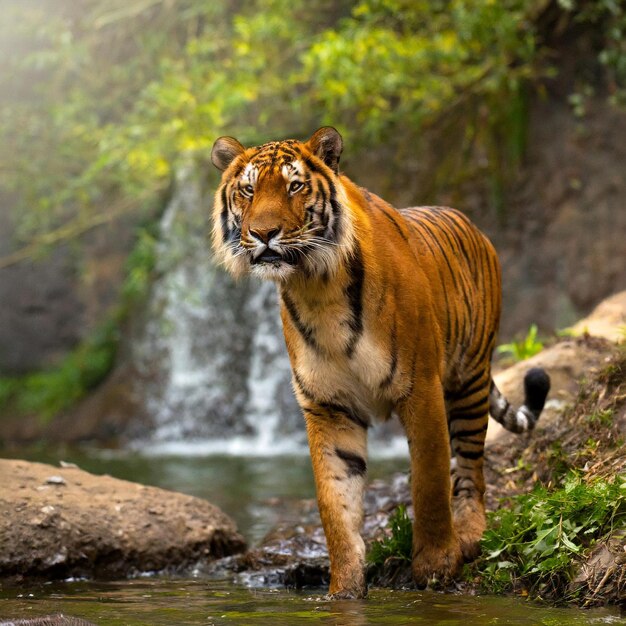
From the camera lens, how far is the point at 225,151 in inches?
173

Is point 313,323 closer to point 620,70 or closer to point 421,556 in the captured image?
point 421,556

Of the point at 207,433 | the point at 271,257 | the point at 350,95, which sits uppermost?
the point at 350,95

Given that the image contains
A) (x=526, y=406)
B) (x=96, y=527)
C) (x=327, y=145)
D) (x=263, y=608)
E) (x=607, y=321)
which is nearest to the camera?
(x=263, y=608)

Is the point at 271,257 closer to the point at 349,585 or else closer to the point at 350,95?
the point at 349,585

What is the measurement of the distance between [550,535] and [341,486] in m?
0.82

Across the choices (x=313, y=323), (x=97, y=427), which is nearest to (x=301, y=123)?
(x=97, y=427)

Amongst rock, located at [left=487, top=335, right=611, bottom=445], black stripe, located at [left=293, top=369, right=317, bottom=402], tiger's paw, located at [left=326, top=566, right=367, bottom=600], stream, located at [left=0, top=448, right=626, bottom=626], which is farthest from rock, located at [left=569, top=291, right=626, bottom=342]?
tiger's paw, located at [left=326, top=566, right=367, bottom=600]

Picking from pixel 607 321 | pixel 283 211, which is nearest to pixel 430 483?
pixel 283 211

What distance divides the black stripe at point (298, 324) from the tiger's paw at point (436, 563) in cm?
95

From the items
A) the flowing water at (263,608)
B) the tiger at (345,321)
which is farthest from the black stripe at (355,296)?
the flowing water at (263,608)

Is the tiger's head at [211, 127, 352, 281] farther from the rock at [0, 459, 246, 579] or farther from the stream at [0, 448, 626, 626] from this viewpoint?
the rock at [0, 459, 246, 579]

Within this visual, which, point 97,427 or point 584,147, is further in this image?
point 97,427

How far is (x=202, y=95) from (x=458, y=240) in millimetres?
7743

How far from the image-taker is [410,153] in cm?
1238
